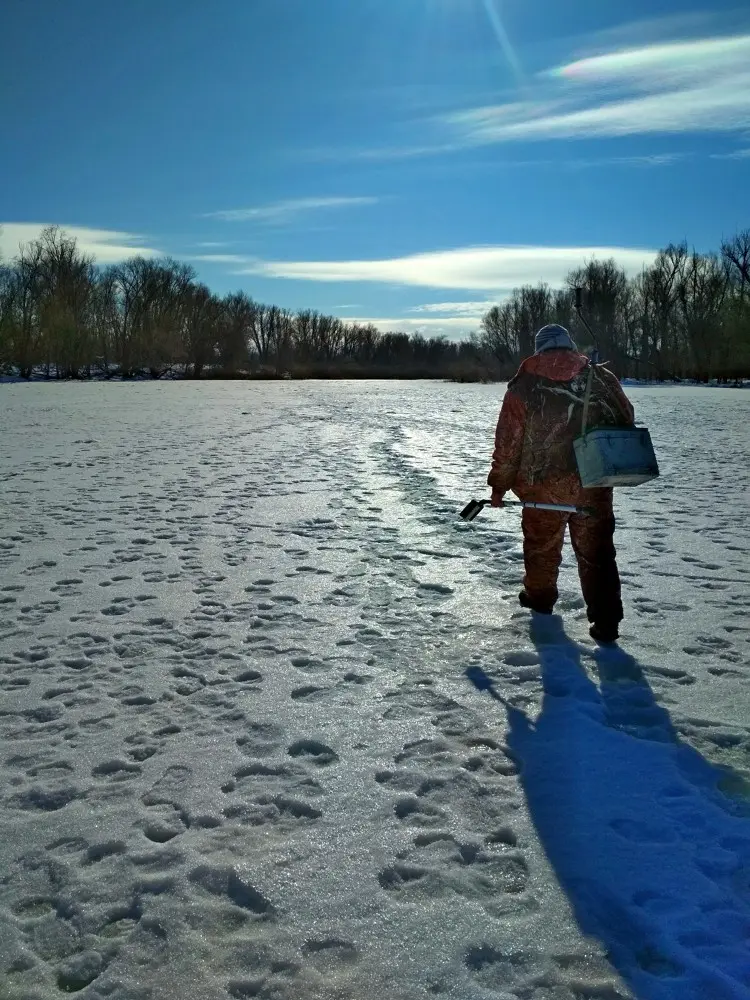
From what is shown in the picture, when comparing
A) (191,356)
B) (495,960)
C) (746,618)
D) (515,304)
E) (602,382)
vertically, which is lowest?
(495,960)

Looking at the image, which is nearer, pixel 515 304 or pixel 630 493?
pixel 630 493

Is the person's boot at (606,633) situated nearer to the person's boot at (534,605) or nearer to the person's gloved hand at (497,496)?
the person's boot at (534,605)

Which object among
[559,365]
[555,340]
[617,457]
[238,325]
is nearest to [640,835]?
[617,457]

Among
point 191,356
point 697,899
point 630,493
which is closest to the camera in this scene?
point 697,899

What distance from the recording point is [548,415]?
167 inches

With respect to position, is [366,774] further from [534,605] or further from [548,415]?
[548,415]

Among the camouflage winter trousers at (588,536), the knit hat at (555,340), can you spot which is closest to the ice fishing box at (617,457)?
the camouflage winter trousers at (588,536)

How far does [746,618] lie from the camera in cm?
448

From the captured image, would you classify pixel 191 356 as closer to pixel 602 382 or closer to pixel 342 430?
pixel 342 430

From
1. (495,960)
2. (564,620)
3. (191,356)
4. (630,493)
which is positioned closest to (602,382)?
(564,620)

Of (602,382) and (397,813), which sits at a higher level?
(602,382)

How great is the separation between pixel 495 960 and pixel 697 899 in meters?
0.66

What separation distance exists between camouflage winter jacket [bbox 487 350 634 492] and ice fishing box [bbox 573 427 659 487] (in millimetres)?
236

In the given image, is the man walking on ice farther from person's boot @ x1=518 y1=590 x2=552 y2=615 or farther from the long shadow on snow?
the long shadow on snow
